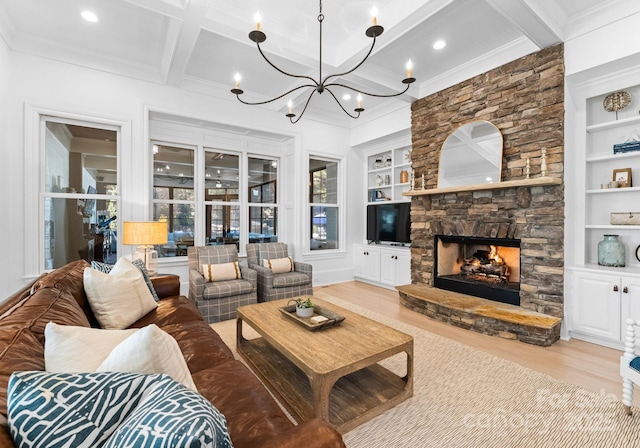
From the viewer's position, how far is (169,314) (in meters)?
2.49

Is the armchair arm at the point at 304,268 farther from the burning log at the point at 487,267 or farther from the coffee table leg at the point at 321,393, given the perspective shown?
the coffee table leg at the point at 321,393

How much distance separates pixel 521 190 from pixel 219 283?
12.0 feet

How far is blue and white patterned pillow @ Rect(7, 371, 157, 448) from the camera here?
25.6 inches

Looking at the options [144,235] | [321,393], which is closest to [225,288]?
[144,235]

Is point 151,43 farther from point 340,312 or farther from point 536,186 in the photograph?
point 536,186

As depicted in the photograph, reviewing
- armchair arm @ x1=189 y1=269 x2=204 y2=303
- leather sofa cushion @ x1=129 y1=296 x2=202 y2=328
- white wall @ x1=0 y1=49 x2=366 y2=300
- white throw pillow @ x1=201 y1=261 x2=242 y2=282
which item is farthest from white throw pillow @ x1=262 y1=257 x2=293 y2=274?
leather sofa cushion @ x1=129 y1=296 x2=202 y2=328

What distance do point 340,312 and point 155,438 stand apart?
6.91 feet

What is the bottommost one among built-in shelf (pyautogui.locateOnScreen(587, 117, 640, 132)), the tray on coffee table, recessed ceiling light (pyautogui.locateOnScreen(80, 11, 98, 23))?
the tray on coffee table

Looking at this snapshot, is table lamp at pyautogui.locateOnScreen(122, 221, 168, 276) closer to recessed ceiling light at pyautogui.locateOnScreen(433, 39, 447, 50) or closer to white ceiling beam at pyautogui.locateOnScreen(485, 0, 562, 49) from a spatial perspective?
recessed ceiling light at pyautogui.locateOnScreen(433, 39, 447, 50)

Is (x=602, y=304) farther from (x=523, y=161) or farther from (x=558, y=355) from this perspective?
(x=523, y=161)

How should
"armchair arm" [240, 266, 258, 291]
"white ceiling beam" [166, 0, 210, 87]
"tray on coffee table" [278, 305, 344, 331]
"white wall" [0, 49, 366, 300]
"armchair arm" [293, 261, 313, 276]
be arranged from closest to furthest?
"tray on coffee table" [278, 305, 344, 331]
"white ceiling beam" [166, 0, 210, 87]
"white wall" [0, 49, 366, 300]
"armchair arm" [240, 266, 258, 291]
"armchair arm" [293, 261, 313, 276]

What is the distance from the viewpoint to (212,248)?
4.19 meters

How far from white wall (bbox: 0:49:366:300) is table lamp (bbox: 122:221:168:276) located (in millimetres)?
618

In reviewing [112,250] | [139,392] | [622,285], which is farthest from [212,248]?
[622,285]
